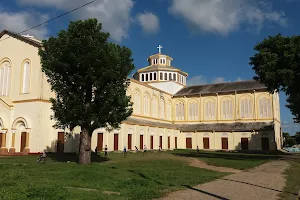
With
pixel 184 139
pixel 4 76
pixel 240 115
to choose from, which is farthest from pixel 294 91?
pixel 4 76

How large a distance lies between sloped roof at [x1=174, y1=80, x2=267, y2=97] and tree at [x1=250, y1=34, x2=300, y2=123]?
20785 mm

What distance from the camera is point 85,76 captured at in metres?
18.7

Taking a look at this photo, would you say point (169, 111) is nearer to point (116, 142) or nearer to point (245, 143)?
point (245, 143)

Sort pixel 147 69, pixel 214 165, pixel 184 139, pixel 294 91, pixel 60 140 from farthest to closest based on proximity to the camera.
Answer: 1. pixel 147 69
2. pixel 184 139
3. pixel 60 140
4. pixel 294 91
5. pixel 214 165

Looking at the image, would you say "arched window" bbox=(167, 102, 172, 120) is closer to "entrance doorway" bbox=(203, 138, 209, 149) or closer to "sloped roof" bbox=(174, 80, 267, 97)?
"sloped roof" bbox=(174, 80, 267, 97)

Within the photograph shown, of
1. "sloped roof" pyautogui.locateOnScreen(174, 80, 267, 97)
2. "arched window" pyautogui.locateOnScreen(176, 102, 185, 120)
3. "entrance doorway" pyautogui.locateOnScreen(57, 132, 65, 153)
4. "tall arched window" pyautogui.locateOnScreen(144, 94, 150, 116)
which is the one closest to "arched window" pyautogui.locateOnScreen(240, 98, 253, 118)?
"sloped roof" pyautogui.locateOnScreen(174, 80, 267, 97)

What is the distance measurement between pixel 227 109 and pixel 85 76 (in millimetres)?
36673

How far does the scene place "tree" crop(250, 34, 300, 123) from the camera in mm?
25734

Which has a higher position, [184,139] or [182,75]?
[182,75]

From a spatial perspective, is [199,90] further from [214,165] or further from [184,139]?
[214,165]

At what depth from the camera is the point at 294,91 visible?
28.5 meters

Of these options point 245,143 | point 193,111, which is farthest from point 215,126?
point 245,143

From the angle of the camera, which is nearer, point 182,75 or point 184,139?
point 184,139

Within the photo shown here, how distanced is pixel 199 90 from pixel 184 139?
31.9 feet
